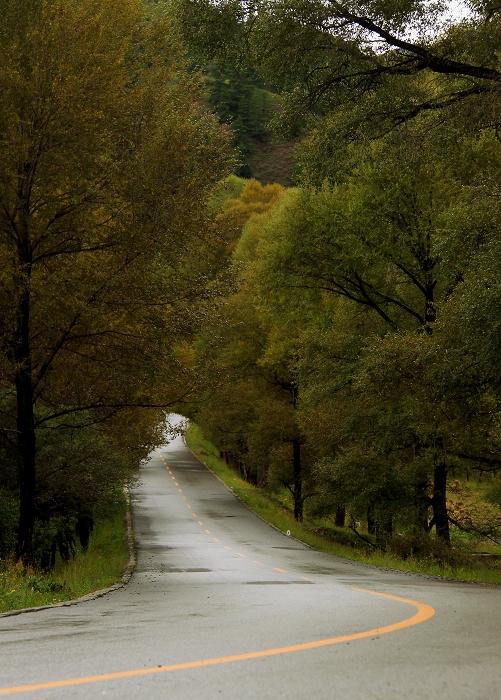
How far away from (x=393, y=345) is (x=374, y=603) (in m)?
8.13

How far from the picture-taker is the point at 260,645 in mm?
6262

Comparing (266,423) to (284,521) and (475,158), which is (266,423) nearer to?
(284,521)

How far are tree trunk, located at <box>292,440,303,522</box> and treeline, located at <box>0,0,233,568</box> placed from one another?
89.7 ft

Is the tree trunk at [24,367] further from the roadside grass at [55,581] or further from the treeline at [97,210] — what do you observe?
the roadside grass at [55,581]

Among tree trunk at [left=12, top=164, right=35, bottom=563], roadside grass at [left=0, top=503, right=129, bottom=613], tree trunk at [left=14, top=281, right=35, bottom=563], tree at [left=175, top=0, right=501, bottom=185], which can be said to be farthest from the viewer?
tree trunk at [left=14, top=281, right=35, bottom=563]

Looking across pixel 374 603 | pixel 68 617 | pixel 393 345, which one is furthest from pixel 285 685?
pixel 393 345

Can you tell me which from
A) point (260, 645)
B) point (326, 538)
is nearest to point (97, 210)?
point (260, 645)

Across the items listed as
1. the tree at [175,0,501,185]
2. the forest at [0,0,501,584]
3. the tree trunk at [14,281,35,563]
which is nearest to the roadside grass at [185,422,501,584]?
the forest at [0,0,501,584]

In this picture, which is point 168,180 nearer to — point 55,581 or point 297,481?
→ point 55,581

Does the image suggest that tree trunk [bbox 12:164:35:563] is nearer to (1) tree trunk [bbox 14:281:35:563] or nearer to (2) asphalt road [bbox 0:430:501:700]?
(1) tree trunk [bbox 14:281:35:563]

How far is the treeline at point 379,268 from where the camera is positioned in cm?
1375

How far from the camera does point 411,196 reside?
2386cm

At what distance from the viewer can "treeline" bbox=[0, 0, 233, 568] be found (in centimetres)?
1412

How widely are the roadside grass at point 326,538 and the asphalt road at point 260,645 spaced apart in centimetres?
656
